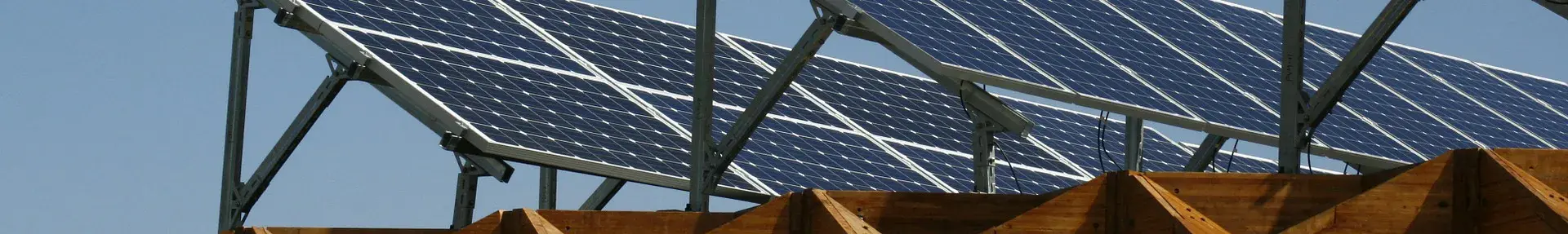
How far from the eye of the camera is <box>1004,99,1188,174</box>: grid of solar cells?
34500 millimetres

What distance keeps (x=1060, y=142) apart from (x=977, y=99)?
8.80 metres

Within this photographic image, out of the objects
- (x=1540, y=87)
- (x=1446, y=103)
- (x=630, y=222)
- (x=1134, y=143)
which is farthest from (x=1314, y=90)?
(x=630, y=222)

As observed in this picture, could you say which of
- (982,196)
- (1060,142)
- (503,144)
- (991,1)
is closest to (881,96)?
(1060,142)

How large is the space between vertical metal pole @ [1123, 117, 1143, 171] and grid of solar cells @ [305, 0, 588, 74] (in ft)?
29.2

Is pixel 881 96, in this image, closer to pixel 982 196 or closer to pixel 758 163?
pixel 758 163

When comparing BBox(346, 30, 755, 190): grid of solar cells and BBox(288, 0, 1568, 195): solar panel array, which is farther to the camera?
BBox(288, 0, 1568, 195): solar panel array

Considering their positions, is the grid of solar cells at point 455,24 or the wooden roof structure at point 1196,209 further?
the grid of solar cells at point 455,24

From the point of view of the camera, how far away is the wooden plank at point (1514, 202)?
1058cm

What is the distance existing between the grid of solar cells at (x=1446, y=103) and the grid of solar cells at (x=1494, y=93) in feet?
1.64

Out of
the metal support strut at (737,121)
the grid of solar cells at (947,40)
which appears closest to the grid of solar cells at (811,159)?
the grid of solar cells at (947,40)

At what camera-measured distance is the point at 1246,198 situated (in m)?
12.1

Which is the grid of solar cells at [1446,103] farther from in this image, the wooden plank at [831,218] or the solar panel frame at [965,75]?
the wooden plank at [831,218]

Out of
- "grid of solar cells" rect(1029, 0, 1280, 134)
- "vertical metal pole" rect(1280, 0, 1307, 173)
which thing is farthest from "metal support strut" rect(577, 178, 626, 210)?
"vertical metal pole" rect(1280, 0, 1307, 173)

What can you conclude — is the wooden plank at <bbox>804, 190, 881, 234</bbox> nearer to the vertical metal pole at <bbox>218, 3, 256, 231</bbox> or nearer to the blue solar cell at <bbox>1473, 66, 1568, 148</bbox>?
the vertical metal pole at <bbox>218, 3, 256, 231</bbox>
